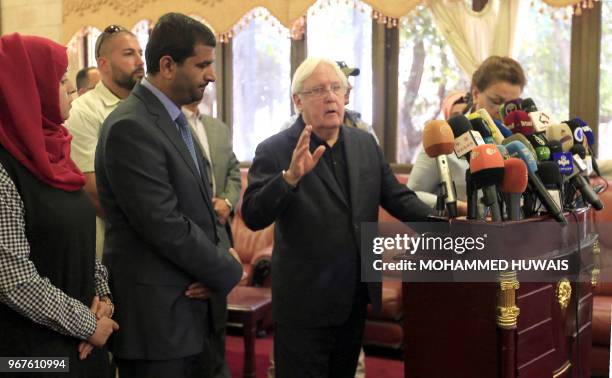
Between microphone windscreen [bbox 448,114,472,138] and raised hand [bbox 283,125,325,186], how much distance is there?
0.39 m

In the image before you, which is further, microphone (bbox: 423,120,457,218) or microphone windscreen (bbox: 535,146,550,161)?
microphone windscreen (bbox: 535,146,550,161)

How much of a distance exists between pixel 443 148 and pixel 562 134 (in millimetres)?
481

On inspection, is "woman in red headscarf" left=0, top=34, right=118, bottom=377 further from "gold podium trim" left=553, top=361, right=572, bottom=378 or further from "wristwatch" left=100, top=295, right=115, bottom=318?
"gold podium trim" left=553, top=361, right=572, bottom=378

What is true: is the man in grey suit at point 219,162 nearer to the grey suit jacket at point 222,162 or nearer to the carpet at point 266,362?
the grey suit jacket at point 222,162

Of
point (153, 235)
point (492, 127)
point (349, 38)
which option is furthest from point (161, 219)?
point (349, 38)

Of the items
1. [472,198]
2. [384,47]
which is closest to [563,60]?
[384,47]

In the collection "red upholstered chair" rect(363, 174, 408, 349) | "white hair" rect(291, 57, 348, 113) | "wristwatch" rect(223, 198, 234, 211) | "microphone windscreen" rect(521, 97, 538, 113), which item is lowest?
"red upholstered chair" rect(363, 174, 408, 349)

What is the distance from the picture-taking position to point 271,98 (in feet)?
19.2

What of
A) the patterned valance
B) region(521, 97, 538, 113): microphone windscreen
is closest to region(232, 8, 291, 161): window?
the patterned valance

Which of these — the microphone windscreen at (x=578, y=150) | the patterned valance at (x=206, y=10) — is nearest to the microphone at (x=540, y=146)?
the microphone windscreen at (x=578, y=150)

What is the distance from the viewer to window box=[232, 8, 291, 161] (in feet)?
19.0

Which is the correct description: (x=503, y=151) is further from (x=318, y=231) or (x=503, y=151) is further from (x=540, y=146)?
(x=318, y=231)

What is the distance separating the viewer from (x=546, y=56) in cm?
478

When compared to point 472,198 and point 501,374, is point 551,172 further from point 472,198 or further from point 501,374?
point 501,374
